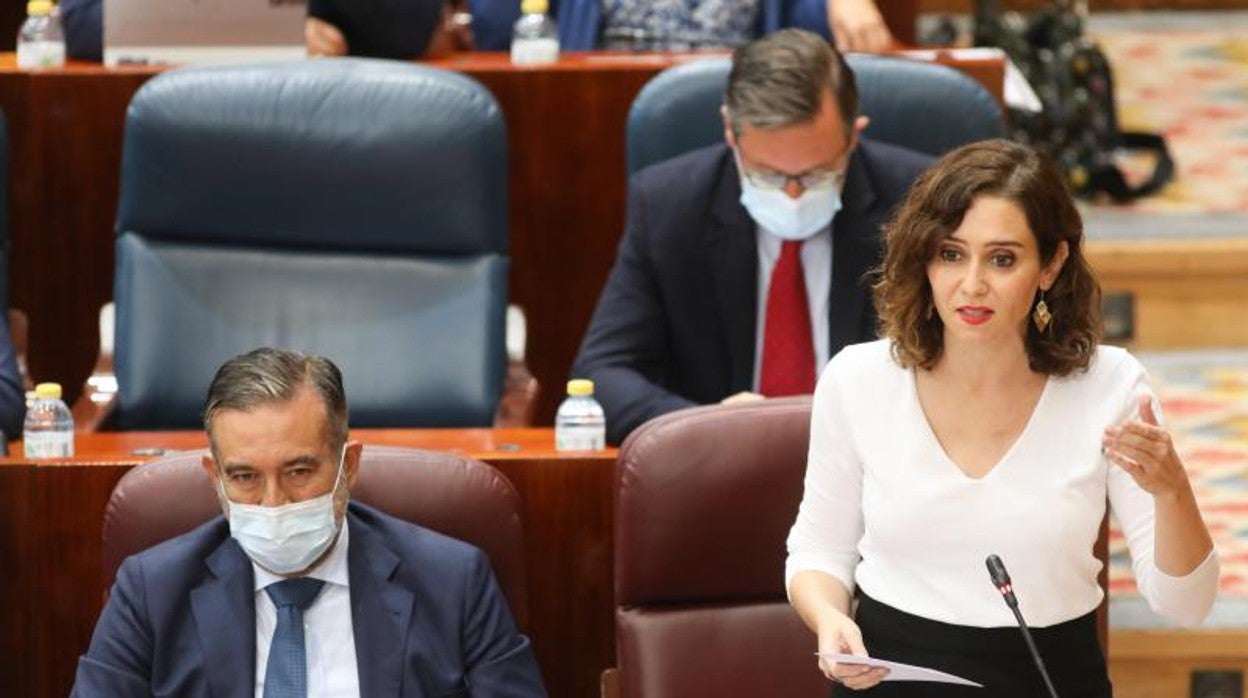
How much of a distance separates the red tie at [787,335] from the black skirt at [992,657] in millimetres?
720

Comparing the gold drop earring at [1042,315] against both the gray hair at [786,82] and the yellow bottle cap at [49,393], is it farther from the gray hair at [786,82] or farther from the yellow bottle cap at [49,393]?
the yellow bottle cap at [49,393]

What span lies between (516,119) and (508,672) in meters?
1.09

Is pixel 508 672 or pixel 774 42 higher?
pixel 774 42

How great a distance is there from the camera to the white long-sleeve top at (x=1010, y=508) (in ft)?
5.36

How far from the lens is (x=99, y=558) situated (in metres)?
2.08

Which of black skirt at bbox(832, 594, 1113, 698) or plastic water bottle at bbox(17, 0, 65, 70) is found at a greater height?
plastic water bottle at bbox(17, 0, 65, 70)

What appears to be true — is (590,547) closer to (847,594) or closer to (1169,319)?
(847,594)

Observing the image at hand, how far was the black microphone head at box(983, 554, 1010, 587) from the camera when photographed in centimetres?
151

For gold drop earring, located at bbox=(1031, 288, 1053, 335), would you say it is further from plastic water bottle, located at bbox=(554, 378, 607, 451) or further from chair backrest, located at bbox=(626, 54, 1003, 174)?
chair backrest, located at bbox=(626, 54, 1003, 174)

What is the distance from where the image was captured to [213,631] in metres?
1.82

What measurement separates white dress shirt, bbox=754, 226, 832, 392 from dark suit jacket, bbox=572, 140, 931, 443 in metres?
0.01

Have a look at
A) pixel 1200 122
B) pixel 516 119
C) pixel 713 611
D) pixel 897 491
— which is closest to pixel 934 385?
pixel 897 491

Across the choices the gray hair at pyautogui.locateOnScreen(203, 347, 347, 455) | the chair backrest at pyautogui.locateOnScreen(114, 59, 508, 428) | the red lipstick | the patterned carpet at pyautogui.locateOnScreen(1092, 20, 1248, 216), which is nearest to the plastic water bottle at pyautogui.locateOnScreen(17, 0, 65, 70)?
the chair backrest at pyautogui.locateOnScreen(114, 59, 508, 428)

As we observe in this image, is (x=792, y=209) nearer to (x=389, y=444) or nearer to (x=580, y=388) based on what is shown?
(x=580, y=388)
